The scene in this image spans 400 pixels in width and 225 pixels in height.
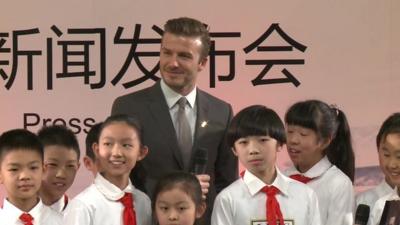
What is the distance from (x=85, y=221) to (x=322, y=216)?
0.90 m

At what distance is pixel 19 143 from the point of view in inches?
117

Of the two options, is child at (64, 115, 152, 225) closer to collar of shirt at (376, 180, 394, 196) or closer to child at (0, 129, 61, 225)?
child at (0, 129, 61, 225)

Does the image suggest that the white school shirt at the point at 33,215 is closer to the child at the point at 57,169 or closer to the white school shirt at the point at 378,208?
the child at the point at 57,169

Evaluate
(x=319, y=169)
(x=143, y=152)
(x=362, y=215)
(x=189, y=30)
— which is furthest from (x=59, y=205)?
(x=362, y=215)

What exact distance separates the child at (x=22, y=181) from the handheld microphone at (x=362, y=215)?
108 cm

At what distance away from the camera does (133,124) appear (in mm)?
2957

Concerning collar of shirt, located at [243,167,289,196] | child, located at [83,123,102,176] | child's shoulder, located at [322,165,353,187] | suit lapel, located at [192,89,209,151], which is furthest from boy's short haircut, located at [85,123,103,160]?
child's shoulder, located at [322,165,353,187]

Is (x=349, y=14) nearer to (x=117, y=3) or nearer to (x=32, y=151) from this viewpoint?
(x=117, y=3)

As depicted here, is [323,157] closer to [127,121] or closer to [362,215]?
[362,215]

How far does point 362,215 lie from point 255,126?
1.58 ft

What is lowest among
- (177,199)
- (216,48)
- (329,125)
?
(177,199)

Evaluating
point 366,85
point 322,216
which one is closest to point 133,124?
point 322,216

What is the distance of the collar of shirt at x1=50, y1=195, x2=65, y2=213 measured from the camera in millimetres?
3272

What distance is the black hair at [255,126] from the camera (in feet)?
9.73
